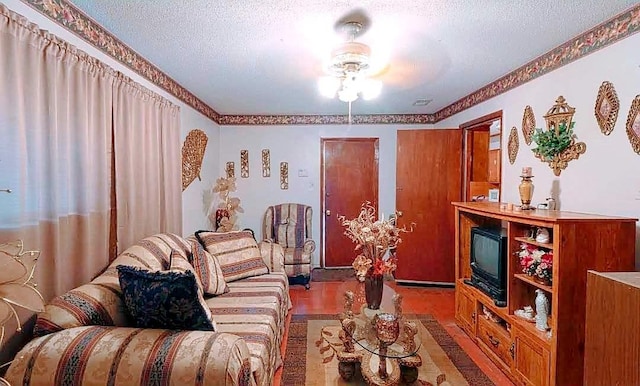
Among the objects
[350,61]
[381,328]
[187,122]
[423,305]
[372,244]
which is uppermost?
[350,61]

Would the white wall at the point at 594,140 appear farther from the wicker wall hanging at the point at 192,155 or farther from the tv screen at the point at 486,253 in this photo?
the wicker wall hanging at the point at 192,155

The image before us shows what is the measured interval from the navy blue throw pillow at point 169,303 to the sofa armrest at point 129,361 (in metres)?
0.11

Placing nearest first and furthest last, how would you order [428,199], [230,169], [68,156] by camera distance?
[68,156]
[428,199]
[230,169]

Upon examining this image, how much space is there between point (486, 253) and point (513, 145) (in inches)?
43.1

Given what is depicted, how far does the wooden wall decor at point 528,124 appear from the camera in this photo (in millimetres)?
2996

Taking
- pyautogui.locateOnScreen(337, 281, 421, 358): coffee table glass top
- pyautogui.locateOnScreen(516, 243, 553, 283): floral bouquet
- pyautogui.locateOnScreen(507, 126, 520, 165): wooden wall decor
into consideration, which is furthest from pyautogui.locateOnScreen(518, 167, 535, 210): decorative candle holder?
pyautogui.locateOnScreen(337, 281, 421, 358): coffee table glass top

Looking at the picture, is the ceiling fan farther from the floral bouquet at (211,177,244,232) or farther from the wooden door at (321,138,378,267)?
the wooden door at (321,138,378,267)

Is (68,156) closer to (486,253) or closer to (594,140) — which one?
(486,253)

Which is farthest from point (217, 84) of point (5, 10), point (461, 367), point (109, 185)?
point (461, 367)

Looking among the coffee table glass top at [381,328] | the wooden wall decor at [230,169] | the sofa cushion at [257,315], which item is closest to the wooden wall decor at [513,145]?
the coffee table glass top at [381,328]

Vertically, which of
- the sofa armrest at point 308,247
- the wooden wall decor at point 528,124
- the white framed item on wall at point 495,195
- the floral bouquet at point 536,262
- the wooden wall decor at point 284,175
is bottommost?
the sofa armrest at point 308,247

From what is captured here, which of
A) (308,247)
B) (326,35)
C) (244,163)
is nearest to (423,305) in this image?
(308,247)

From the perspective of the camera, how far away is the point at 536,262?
2.36 metres

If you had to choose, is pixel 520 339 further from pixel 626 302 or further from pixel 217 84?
pixel 217 84
